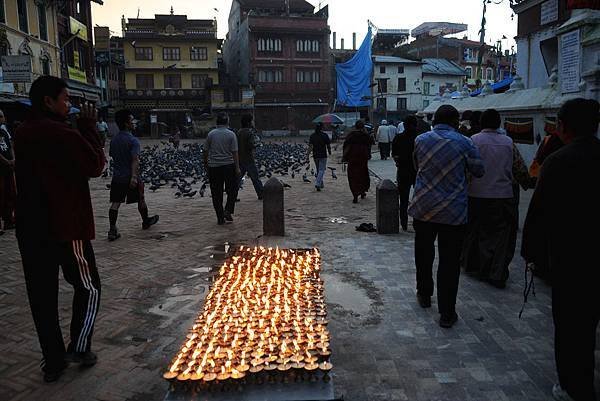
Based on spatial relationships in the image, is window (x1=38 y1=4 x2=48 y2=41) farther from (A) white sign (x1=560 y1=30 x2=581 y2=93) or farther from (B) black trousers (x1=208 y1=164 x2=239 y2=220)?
(A) white sign (x1=560 y1=30 x2=581 y2=93)

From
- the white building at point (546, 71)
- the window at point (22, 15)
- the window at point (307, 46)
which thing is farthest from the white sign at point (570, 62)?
the window at point (307, 46)

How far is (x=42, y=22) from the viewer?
30312mm

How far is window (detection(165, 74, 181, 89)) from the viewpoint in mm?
54500

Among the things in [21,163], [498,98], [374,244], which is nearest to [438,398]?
[21,163]

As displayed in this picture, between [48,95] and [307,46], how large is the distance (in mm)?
53500

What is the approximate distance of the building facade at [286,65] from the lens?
53.0 m

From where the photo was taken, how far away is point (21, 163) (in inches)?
140

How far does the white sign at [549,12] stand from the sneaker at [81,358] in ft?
37.7

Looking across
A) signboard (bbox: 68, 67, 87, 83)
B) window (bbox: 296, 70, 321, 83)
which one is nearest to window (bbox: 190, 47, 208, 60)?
window (bbox: 296, 70, 321, 83)

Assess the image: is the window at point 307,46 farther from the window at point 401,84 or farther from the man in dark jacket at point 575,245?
the man in dark jacket at point 575,245

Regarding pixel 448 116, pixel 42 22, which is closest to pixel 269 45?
pixel 42 22

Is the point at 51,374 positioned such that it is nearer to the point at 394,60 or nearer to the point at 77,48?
the point at 77,48

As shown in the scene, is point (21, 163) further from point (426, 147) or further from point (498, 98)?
point (498, 98)

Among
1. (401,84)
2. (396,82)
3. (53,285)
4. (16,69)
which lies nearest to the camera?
(53,285)
